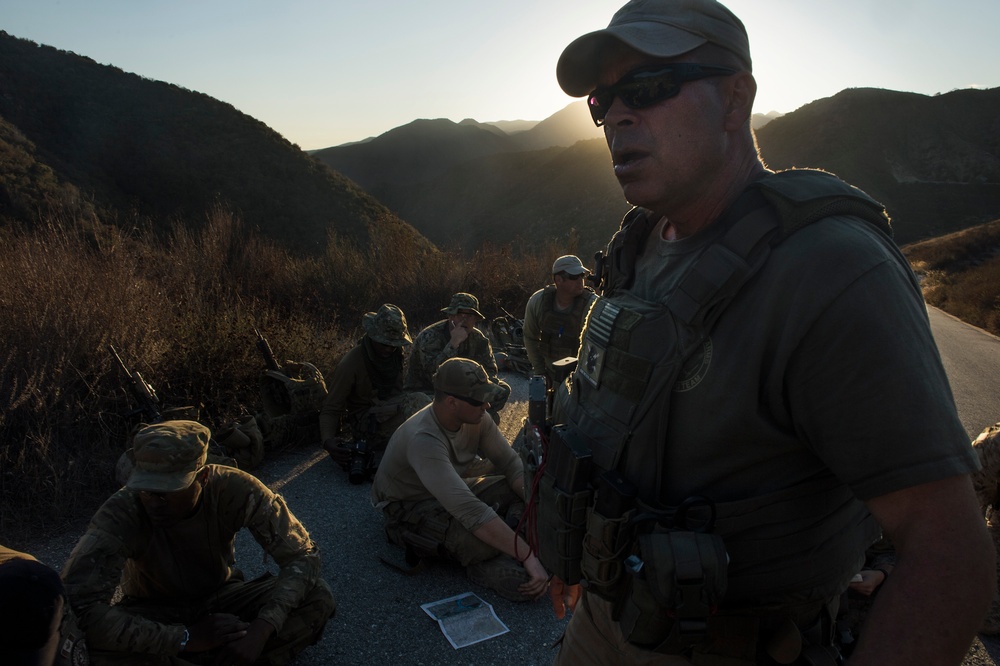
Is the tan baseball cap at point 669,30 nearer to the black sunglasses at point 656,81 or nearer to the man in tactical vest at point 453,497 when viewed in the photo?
the black sunglasses at point 656,81

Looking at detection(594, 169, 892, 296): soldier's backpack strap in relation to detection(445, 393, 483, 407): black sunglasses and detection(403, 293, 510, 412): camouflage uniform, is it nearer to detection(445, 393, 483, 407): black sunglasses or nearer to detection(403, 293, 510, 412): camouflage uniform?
detection(445, 393, 483, 407): black sunglasses

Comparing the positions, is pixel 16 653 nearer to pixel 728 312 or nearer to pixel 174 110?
pixel 728 312

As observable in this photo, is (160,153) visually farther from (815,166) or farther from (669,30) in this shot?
(815,166)

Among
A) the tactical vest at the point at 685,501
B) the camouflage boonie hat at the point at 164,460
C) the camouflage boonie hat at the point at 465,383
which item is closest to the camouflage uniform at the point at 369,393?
the camouflage boonie hat at the point at 465,383

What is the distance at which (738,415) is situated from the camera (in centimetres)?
104

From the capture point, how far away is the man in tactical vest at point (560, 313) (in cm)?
581

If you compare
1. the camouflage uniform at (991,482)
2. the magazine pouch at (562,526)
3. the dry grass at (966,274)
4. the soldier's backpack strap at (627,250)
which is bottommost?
the dry grass at (966,274)

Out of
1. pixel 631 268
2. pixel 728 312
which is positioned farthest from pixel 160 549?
pixel 728 312

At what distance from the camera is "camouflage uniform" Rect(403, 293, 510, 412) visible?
6.29 metres

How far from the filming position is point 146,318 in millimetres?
5539

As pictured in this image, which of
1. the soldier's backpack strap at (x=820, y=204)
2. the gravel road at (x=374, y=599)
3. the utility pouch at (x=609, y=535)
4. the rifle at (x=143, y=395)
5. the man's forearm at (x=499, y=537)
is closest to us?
the soldier's backpack strap at (x=820, y=204)

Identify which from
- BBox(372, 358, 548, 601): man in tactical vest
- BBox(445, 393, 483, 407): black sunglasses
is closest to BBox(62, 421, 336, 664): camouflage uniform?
BBox(372, 358, 548, 601): man in tactical vest

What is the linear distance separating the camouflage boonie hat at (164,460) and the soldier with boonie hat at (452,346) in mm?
3579

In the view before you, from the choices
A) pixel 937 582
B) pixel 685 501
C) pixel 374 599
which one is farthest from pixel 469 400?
pixel 937 582
